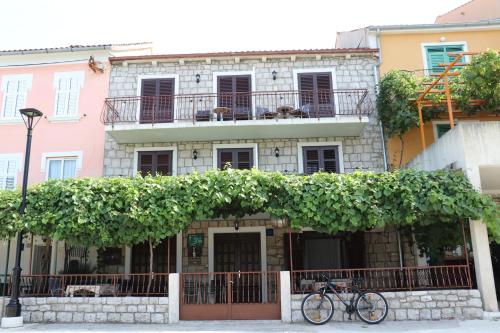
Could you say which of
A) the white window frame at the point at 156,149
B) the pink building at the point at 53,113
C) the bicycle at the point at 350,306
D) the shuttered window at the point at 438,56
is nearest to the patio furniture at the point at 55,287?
the pink building at the point at 53,113

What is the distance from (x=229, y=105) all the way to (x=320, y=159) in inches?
130

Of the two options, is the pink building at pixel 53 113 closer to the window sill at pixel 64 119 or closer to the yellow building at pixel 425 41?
the window sill at pixel 64 119

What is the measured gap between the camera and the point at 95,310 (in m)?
9.39

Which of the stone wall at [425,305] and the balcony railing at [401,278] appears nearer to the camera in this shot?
the stone wall at [425,305]

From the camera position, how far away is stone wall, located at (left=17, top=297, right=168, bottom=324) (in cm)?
930

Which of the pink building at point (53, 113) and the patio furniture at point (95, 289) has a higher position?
the pink building at point (53, 113)

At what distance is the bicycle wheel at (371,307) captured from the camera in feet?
29.2

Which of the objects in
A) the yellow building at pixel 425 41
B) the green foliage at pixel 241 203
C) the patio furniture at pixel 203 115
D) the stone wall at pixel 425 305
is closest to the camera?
the stone wall at pixel 425 305

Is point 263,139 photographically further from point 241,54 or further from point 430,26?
point 430,26

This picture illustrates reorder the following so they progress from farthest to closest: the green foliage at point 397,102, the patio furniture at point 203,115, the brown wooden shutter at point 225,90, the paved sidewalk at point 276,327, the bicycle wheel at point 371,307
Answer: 1. the brown wooden shutter at point 225,90
2. the patio furniture at point 203,115
3. the green foliage at point 397,102
4. the bicycle wheel at point 371,307
5. the paved sidewalk at point 276,327

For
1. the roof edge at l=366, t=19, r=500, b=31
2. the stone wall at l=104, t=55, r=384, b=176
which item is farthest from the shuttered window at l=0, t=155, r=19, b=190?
the roof edge at l=366, t=19, r=500, b=31

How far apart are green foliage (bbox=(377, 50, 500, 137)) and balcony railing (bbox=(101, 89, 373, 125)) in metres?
0.63

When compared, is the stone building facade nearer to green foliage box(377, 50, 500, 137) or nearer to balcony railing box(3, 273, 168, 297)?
green foliage box(377, 50, 500, 137)

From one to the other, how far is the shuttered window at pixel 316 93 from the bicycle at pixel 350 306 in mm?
5840
